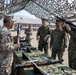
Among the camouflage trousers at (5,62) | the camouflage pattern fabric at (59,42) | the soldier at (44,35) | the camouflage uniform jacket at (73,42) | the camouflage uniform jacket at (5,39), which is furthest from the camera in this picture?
the soldier at (44,35)

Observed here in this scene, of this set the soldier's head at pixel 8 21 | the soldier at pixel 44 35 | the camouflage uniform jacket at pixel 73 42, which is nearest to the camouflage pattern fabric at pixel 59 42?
the soldier at pixel 44 35

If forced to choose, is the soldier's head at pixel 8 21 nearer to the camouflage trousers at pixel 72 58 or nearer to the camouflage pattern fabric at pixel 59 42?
the camouflage trousers at pixel 72 58

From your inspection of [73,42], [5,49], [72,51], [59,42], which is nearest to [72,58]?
[72,51]

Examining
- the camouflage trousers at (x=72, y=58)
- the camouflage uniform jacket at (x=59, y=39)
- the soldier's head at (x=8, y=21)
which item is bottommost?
the camouflage trousers at (x=72, y=58)

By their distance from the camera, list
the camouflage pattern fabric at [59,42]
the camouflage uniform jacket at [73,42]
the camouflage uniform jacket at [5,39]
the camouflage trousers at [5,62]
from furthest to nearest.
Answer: the camouflage pattern fabric at [59,42]
the camouflage uniform jacket at [73,42]
the camouflage trousers at [5,62]
the camouflage uniform jacket at [5,39]

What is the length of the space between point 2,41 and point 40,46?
461cm

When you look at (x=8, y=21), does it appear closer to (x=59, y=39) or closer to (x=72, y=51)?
(x=72, y=51)

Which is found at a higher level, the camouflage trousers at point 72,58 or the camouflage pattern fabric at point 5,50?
the camouflage pattern fabric at point 5,50

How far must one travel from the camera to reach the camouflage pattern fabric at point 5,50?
14.1 feet

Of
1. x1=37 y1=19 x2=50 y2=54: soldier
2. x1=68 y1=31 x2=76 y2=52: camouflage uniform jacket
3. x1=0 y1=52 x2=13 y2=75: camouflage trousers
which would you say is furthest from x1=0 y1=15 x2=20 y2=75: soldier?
x1=37 y1=19 x2=50 y2=54: soldier

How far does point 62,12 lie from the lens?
9.03 m

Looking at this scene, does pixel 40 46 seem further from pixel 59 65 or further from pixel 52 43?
pixel 59 65

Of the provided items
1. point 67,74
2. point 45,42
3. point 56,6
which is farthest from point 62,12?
point 67,74

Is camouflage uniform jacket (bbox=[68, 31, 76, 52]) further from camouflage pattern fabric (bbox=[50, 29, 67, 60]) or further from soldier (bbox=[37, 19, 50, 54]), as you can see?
soldier (bbox=[37, 19, 50, 54])
